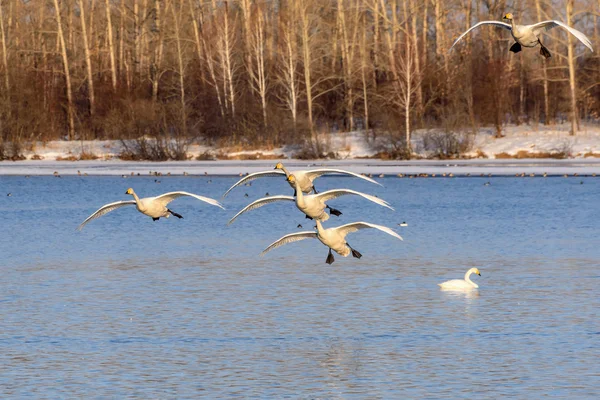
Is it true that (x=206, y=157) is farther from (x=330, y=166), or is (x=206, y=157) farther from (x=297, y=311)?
(x=297, y=311)

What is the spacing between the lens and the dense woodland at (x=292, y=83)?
5841 centimetres

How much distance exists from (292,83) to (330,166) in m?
10.3

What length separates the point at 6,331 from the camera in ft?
53.9

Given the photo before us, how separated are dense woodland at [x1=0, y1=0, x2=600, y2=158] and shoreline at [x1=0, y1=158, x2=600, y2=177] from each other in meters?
2.76

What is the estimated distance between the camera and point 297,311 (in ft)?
58.1

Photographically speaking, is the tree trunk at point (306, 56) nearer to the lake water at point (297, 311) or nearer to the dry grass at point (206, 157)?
the dry grass at point (206, 157)

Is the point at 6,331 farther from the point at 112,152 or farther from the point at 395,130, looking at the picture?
the point at 112,152

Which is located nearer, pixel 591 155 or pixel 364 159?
pixel 591 155

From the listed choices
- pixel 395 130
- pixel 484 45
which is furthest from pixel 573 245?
pixel 484 45

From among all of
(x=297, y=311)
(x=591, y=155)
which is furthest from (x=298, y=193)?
(x=591, y=155)

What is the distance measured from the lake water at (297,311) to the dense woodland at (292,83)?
2632 cm

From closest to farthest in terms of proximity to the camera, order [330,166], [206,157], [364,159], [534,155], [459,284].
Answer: [459,284] < [330,166] < [534,155] < [364,159] < [206,157]

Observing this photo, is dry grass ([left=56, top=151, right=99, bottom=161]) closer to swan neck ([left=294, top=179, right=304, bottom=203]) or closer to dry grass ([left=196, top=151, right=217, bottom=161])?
dry grass ([left=196, top=151, right=217, bottom=161])

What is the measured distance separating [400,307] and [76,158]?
42266 mm
